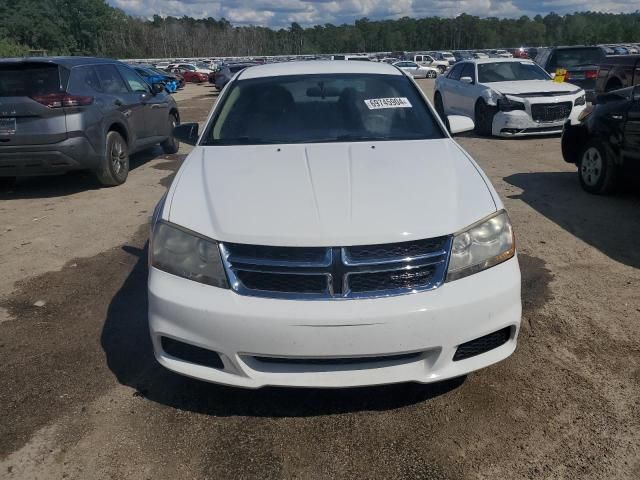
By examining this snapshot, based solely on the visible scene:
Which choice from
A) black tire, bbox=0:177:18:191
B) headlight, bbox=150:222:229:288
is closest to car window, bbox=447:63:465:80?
black tire, bbox=0:177:18:191

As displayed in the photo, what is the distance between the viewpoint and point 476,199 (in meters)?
2.81

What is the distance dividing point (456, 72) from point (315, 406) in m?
12.2

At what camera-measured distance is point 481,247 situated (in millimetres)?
2611

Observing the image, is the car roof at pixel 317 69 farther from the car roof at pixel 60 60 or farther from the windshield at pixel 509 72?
the windshield at pixel 509 72

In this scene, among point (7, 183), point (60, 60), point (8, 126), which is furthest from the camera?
point (7, 183)

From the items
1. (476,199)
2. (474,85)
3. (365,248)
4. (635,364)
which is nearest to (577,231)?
(635,364)

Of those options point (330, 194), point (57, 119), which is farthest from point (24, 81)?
point (330, 194)

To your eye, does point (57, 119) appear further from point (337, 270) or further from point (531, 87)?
point (531, 87)

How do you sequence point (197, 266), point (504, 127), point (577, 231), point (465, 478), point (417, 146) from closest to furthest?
point (465, 478)
point (197, 266)
point (417, 146)
point (577, 231)
point (504, 127)

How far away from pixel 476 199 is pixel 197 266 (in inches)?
55.1

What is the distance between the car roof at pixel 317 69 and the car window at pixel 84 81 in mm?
3453

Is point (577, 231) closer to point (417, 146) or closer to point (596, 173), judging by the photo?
point (596, 173)

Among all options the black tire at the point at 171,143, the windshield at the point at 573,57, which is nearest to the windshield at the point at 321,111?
the black tire at the point at 171,143

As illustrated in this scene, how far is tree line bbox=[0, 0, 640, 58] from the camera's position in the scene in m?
81.4
